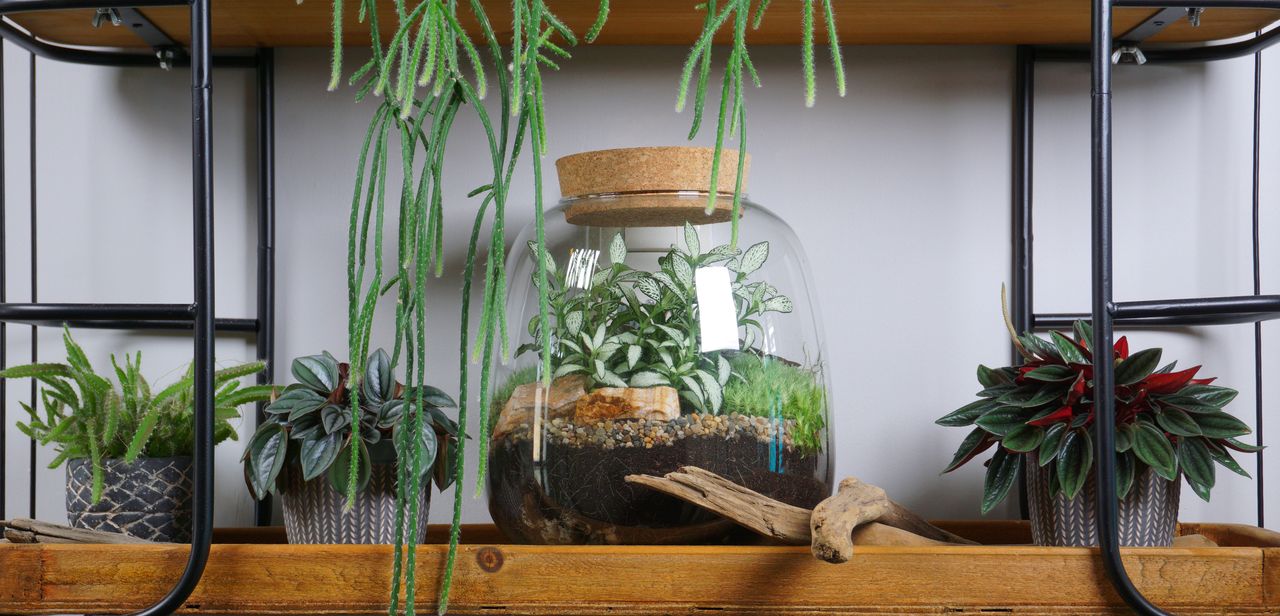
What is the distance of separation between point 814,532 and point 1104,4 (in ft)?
1.46

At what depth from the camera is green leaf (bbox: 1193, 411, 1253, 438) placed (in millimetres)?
708

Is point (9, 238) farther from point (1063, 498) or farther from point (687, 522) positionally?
point (1063, 498)

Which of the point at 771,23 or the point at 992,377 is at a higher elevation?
the point at 771,23

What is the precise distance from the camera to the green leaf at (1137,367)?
72 cm

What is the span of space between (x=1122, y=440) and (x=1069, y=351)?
9 centimetres

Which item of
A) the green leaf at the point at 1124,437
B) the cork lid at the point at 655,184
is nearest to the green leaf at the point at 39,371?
the cork lid at the point at 655,184

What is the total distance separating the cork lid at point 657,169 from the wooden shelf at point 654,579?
0.30 meters

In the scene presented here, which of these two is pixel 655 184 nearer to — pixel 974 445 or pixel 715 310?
pixel 715 310

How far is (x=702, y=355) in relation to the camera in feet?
2.32

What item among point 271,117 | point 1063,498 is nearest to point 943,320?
point 1063,498

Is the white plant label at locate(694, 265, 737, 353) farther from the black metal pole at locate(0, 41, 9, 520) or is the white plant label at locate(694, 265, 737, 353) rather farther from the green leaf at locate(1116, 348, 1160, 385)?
the black metal pole at locate(0, 41, 9, 520)

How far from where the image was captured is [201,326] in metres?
0.65

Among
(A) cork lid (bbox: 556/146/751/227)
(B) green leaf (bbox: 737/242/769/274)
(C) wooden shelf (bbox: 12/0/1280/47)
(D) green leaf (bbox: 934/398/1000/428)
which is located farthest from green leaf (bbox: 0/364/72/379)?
(D) green leaf (bbox: 934/398/1000/428)

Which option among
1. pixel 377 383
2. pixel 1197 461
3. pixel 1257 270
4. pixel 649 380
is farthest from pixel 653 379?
pixel 1257 270
